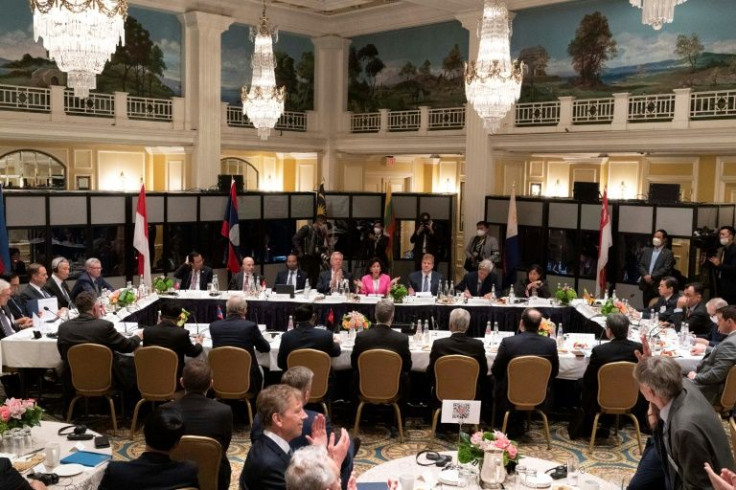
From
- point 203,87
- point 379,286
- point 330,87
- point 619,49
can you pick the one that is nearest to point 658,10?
point 379,286

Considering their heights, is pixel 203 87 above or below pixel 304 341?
above

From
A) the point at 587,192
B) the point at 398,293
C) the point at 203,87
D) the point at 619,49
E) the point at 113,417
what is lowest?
the point at 113,417

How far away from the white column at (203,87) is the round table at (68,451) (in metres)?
11.7

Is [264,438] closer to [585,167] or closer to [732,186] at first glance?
[732,186]

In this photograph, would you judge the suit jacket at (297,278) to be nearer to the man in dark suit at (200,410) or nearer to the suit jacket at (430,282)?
the suit jacket at (430,282)

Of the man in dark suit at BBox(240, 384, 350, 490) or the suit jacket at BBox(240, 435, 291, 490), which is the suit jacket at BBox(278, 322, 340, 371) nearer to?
the man in dark suit at BBox(240, 384, 350, 490)

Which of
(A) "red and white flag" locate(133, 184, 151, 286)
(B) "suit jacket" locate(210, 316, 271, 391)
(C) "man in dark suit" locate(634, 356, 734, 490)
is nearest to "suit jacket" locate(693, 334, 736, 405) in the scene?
(C) "man in dark suit" locate(634, 356, 734, 490)

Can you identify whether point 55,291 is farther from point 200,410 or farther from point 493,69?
point 493,69

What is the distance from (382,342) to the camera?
7.42 meters

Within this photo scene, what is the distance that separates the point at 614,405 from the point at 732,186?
11646 millimetres

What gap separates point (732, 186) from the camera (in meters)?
16.9

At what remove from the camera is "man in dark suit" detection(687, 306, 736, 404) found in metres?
6.95

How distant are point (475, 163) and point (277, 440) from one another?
42.4ft

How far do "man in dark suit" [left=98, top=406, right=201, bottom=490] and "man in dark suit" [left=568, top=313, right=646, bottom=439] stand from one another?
14.8 ft
